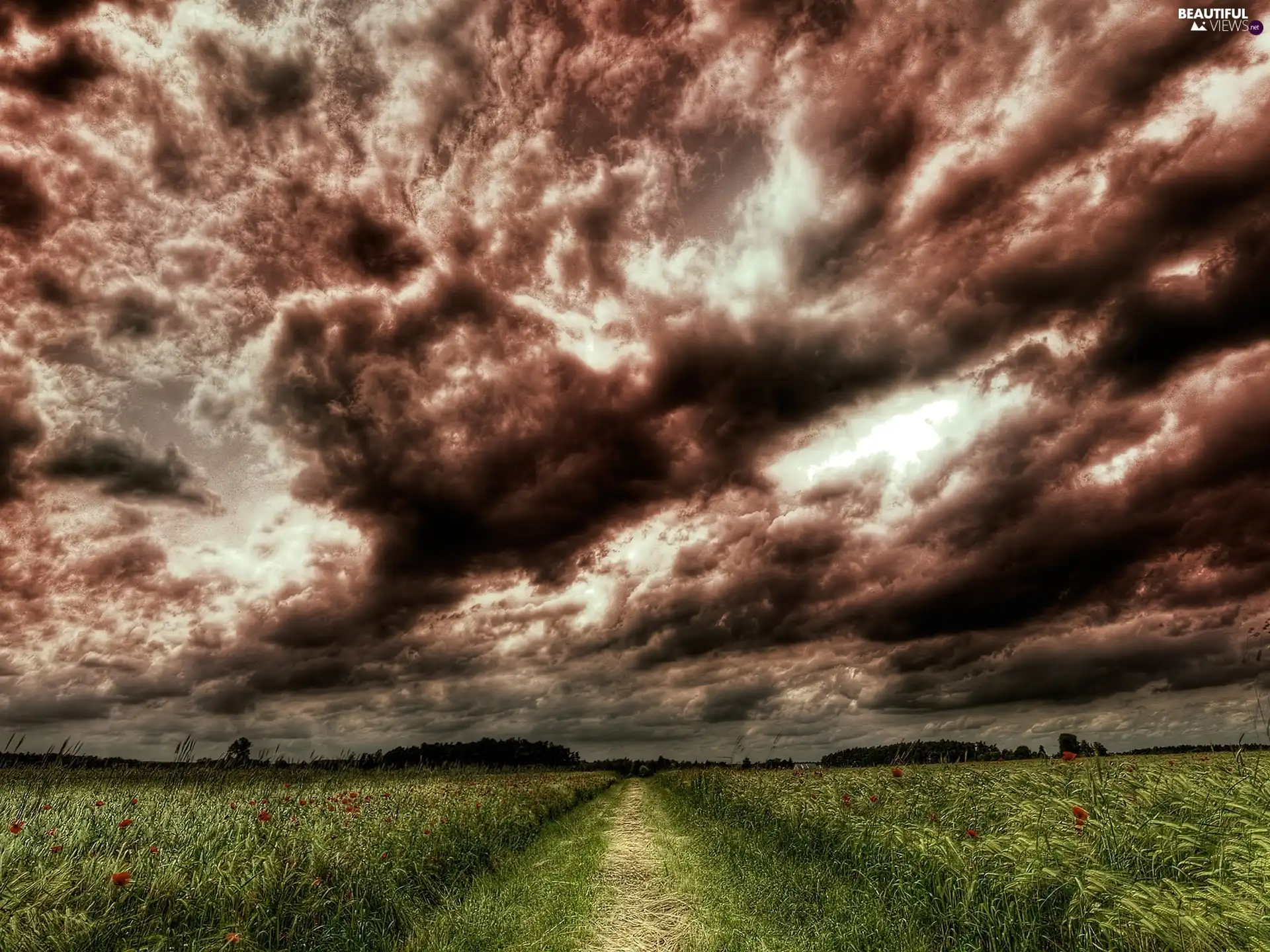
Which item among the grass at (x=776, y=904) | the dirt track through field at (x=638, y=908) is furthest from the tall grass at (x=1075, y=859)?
the dirt track through field at (x=638, y=908)

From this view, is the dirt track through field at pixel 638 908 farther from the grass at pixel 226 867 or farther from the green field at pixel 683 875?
the grass at pixel 226 867

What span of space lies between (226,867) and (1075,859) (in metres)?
9.48

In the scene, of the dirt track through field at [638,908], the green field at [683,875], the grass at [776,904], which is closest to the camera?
the green field at [683,875]

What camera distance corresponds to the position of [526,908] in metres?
9.09

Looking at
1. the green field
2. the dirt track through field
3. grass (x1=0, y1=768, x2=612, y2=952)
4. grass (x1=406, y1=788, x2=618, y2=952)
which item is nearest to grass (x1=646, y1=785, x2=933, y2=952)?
the green field

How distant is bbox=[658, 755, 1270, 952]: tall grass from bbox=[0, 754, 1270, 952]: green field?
0.03m

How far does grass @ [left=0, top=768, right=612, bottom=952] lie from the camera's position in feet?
17.8

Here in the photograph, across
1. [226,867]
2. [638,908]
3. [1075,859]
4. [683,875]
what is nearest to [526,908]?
[638,908]

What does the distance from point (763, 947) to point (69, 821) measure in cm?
978

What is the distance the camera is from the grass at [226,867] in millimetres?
5414

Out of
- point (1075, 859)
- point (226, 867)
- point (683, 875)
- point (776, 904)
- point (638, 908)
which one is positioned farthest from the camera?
point (683, 875)

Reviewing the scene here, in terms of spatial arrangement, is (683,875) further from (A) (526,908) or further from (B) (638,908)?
(A) (526,908)

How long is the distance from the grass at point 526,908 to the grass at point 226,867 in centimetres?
37

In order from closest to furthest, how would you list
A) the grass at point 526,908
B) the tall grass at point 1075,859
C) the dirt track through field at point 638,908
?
the tall grass at point 1075,859 < the grass at point 526,908 < the dirt track through field at point 638,908
